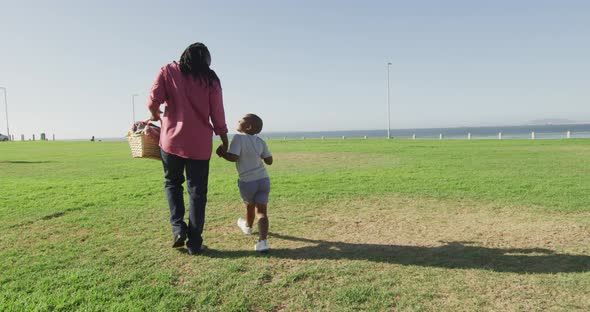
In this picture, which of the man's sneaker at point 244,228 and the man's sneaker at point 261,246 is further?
the man's sneaker at point 244,228

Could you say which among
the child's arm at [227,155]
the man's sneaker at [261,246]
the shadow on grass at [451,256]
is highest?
the child's arm at [227,155]

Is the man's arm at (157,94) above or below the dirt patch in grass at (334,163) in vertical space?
above

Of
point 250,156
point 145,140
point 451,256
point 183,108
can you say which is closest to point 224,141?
point 250,156

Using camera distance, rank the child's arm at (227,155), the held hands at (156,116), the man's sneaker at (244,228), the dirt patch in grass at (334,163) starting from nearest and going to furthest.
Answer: the held hands at (156,116) < the child's arm at (227,155) < the man's sneaker at (244,228) < the dirt patch in grass at (334,163)

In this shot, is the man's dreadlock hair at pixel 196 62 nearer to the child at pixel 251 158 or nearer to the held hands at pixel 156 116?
the held hands at pixel 156 116

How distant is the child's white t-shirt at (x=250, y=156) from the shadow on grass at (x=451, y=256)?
0.77 m

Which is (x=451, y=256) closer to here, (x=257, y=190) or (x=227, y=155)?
(x=257, y=190)

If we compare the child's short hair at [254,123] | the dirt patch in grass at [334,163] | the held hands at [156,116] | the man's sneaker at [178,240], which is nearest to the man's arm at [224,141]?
the child's short hair at [254,123]

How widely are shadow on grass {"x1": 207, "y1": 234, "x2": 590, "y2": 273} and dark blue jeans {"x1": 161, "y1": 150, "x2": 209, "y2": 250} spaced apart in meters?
0.28

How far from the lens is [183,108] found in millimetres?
3941

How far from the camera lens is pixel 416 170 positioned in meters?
11.2

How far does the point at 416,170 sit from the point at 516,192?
384cm

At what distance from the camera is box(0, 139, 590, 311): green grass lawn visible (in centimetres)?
296

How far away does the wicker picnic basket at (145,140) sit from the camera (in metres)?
4.24
